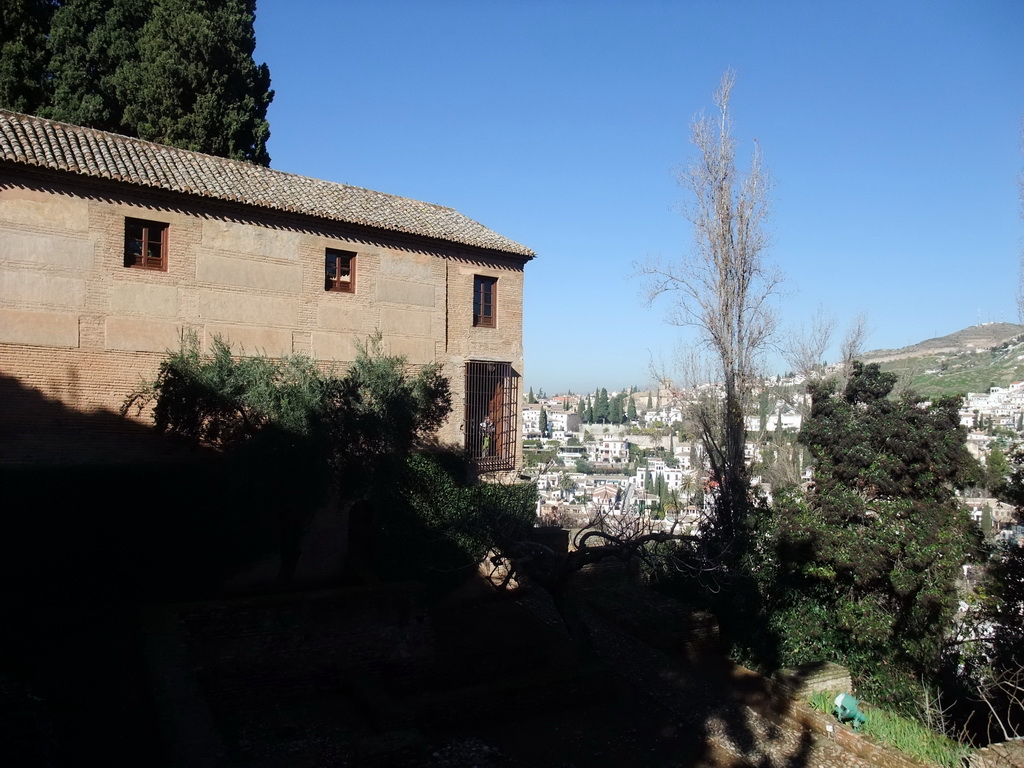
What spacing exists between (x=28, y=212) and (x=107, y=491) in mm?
4088

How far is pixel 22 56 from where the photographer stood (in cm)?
1647

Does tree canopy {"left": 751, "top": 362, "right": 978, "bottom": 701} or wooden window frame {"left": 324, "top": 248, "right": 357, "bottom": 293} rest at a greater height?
wooden window frame {"left": 324, "top": 248, "right": 357, "bottom": 293}

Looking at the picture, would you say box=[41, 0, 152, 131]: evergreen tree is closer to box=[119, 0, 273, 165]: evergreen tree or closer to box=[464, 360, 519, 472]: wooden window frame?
box=[119, 0, 273, 165]: evergreen tree

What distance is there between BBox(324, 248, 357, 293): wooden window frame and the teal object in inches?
399

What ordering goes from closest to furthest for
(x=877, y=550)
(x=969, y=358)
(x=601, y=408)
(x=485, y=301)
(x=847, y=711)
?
(x=847, y=711)
(x=877, y=550)
(x=485, y=301)
(x=969, y=358)
(x=601, y=408)

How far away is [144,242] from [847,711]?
1221 cm

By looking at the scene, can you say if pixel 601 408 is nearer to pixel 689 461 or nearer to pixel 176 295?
pixel 689 461

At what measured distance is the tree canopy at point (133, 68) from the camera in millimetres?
16672

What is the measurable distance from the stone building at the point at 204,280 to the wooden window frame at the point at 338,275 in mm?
39

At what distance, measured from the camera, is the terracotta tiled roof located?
1070 centimetres

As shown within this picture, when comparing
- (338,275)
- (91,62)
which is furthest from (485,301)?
(91,62)

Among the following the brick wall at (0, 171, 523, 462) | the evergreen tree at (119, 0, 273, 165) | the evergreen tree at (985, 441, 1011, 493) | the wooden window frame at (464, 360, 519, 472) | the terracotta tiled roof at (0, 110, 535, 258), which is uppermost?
the evergreen tree at (119, 0, 273, 165)

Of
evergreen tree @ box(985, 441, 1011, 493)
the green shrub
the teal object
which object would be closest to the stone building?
the green shrub

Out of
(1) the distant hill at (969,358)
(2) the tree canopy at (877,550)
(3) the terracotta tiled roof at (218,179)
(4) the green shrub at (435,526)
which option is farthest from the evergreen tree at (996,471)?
(1) the distant hill at (969,358)
